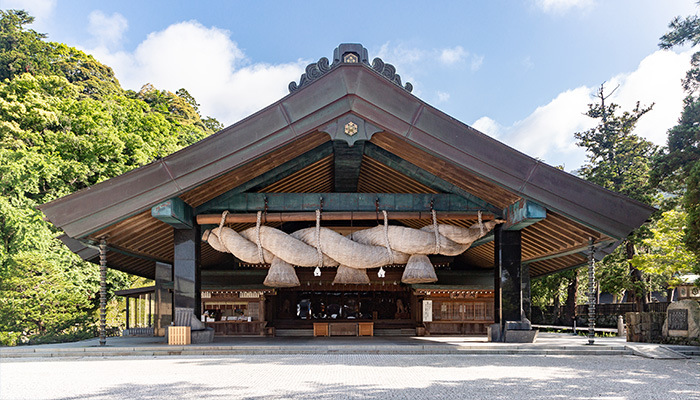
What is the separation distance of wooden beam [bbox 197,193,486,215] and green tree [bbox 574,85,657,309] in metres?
14.3

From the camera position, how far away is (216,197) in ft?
43.0

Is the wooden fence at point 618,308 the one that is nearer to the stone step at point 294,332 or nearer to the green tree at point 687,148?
the green tree at point 687,148

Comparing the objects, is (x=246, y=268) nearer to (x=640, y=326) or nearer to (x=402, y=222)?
(x=402, y=222)

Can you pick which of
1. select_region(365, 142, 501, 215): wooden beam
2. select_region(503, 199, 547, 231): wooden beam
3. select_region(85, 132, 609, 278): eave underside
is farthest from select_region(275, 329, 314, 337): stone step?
select_region(503, 199, 547, 231): wooden beam

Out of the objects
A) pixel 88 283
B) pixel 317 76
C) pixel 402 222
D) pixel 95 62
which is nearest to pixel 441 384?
pixel 317 76

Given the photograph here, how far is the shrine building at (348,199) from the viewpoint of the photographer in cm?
1105

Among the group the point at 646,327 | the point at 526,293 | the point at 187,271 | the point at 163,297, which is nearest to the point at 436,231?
the point at 526,293

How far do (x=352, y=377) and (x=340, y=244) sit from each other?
5.16m

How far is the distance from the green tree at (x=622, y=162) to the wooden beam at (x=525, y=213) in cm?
1428

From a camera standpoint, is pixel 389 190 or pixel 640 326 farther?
pixel 389 190

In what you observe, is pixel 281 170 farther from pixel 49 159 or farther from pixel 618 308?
pixel 618 308

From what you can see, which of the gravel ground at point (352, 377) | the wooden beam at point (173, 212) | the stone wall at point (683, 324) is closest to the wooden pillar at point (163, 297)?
the wooden beam at point (173, 212)

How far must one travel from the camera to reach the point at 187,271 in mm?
12484

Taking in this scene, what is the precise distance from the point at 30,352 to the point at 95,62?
126ft
